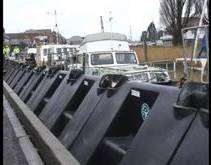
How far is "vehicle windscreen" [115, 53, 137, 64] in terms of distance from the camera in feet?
69.4

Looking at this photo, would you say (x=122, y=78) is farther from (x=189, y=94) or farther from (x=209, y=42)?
(x=209, y=42)

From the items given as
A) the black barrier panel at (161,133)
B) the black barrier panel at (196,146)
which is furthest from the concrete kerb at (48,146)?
the black barrier panel at (196,146)

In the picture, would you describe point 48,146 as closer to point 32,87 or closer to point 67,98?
point 67,98

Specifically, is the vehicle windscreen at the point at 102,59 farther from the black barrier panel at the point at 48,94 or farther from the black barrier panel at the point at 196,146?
the black barrier panel at the point at 196,146

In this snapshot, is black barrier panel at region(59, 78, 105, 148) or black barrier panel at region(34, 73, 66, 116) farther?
black barrier panel at region(34, 73, 66, 116)

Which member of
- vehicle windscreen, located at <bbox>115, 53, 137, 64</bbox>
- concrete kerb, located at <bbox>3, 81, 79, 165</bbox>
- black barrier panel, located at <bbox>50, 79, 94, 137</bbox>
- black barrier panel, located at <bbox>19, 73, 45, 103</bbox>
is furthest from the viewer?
vehicle windscreen, located at <bbox>115, 53, 137, 64</bbox>

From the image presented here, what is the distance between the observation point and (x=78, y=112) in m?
8.00

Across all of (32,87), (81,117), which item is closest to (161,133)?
(81,117)

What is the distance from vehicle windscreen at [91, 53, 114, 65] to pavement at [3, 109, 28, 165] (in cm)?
856

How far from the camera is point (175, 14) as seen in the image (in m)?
63.4

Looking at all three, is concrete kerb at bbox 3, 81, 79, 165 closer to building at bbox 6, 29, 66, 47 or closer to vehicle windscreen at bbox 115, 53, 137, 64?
vehicle windscreen at bbox 115, 53, 137, 64

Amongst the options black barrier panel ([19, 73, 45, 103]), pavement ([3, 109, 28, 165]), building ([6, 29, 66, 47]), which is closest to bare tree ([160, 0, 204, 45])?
building ([6, 29, 66, 47])

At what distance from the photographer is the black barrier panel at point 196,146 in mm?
4334

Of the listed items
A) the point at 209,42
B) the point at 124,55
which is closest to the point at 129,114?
the point at 209,42
